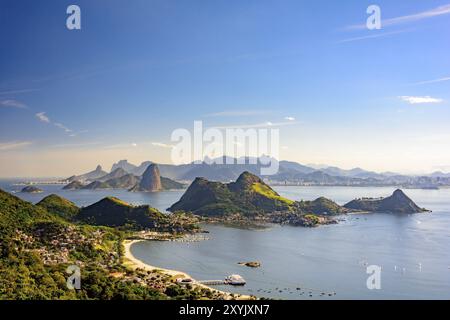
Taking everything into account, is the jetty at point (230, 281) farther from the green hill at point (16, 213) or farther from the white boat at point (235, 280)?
the green hill at point (16, 213)

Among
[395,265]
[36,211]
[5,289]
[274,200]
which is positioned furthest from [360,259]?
[274,200]

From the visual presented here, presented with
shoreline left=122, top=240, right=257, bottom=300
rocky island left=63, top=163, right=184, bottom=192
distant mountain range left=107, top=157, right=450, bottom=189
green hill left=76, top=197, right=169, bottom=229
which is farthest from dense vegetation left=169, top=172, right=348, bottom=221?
distant mountain range left=107, top=157, right=450, bottom=189

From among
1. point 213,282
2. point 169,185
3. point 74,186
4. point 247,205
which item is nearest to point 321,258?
point 213,282

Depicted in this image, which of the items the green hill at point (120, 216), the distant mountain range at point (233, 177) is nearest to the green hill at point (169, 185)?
the distant mountain range at point (233, 177)

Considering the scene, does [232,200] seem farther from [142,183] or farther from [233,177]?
[233,177]

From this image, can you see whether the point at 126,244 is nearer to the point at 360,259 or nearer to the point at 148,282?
the point at 148,282

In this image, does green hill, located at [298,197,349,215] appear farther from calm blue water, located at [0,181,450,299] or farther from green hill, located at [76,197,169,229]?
green hill, located at [76,197,169,229]
